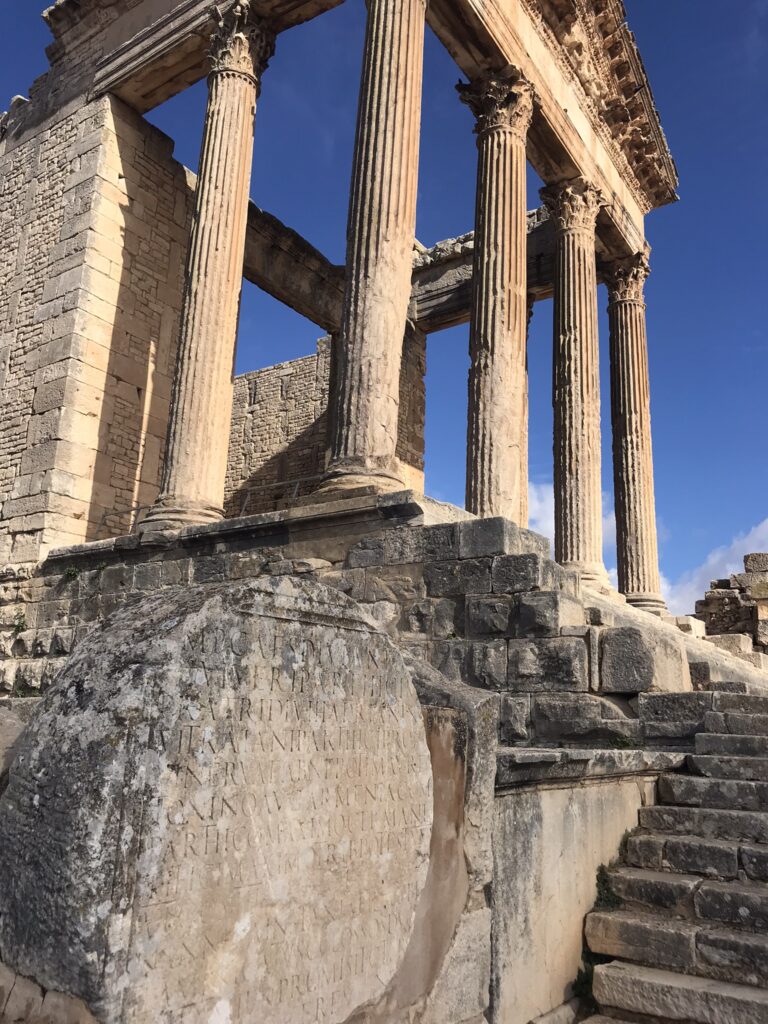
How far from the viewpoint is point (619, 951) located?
3.43m

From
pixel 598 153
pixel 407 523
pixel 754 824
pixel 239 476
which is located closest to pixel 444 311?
pixel 598 153

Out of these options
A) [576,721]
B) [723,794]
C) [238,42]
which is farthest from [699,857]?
[238,42]

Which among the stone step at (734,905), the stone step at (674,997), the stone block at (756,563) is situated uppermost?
the stone block at (756,563)

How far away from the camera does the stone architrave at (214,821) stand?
168cm

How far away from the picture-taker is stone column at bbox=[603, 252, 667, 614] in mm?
14477

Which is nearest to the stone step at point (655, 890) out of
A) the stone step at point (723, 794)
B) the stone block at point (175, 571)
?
the stone step at point (723, 794)

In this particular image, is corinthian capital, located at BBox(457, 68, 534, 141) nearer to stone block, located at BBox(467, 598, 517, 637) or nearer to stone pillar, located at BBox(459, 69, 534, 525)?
stone pillar, located at BBox(459, 69, 534, 525)

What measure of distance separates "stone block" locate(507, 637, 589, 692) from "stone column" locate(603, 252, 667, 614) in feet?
24.8

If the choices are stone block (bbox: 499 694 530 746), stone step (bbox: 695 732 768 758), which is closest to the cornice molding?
stone block (bbox: 499 694 530 746)

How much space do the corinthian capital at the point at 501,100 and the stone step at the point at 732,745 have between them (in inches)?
363

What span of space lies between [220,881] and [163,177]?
41.2ft

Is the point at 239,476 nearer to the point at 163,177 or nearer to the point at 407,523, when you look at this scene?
the point at 163,177

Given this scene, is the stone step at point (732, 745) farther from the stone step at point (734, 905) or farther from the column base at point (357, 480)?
the column base at point (357, 480)

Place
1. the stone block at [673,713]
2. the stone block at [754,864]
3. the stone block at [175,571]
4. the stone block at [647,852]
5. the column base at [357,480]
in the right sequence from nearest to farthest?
1. the stone block at [754,864]
2. the stone block at [647,852]
3. the stone block at [673,713]
4. the column base at [357,480]
5. the stone block at [175,571]
